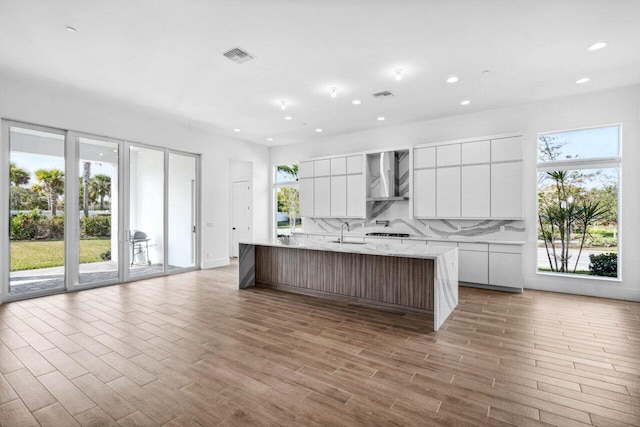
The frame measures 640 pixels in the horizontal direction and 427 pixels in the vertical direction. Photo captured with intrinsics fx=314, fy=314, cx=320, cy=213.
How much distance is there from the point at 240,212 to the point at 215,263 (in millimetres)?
1892

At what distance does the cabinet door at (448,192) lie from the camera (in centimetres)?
579

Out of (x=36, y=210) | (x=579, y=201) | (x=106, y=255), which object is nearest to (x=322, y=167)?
(x=106, y=255)

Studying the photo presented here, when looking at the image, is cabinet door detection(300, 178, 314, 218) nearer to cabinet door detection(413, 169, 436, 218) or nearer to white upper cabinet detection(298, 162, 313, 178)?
white upper cabinet detection(298, 162, 313, 178)

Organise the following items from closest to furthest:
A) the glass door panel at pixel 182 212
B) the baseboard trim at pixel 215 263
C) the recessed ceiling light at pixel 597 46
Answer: the recessed ceiling light at pixel 597 46, the glass door panel at pixel 182 212, the baseboard trim at pixel 215 263

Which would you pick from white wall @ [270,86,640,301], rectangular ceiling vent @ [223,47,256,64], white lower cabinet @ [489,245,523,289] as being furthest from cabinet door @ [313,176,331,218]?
rectangular ceiling vent @ [223,47,256,64]

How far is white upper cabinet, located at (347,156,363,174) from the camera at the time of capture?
22.6ft

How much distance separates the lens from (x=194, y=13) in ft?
9.67

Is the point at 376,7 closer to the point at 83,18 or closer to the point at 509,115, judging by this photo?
the point at 83,18

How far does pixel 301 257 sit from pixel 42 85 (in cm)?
465

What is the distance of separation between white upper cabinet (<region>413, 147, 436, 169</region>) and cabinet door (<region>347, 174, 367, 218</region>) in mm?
1193

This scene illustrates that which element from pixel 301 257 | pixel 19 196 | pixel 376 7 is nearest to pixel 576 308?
pixel 301 257

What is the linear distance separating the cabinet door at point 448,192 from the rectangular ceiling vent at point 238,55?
3.96 metres

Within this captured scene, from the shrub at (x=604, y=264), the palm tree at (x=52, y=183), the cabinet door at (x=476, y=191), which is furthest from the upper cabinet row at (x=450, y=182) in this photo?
the palm tree at (x=52, y=183)

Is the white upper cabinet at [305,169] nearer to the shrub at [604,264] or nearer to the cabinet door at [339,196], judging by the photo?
the cabinet door at [339,196]
